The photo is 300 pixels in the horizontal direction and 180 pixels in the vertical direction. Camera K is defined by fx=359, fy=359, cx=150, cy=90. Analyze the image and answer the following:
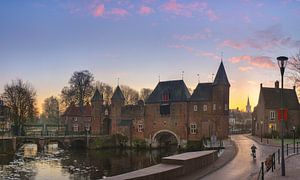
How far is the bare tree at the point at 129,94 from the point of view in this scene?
8819 cm

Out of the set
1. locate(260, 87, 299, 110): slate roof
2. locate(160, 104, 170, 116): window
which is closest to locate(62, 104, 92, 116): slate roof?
locate(160, 104, 170, 116): window

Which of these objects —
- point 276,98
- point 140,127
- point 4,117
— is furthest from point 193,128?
point 4,117

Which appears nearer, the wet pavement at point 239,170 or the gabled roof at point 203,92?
the wet pavement at point 239,170

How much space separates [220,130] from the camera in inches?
1965

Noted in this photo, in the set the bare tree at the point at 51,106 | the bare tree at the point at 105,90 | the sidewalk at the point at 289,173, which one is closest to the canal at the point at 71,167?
the sidewalk at the point at 289,173

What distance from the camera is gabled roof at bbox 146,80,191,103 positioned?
2119 inches

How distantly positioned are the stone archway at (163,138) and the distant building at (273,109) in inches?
524

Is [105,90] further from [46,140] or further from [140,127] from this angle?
[46,140]

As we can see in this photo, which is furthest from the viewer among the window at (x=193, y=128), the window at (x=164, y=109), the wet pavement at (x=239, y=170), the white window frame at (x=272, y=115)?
the window at (x=164, y=109)

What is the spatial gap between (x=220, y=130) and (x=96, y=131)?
72.8 ft

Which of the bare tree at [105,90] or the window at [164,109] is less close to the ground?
the bare tree at [105,90]

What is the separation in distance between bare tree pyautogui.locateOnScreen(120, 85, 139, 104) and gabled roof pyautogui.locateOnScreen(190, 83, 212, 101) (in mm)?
36960

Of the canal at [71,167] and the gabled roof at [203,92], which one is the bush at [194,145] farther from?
the canal at [71,167]

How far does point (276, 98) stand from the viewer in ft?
180
